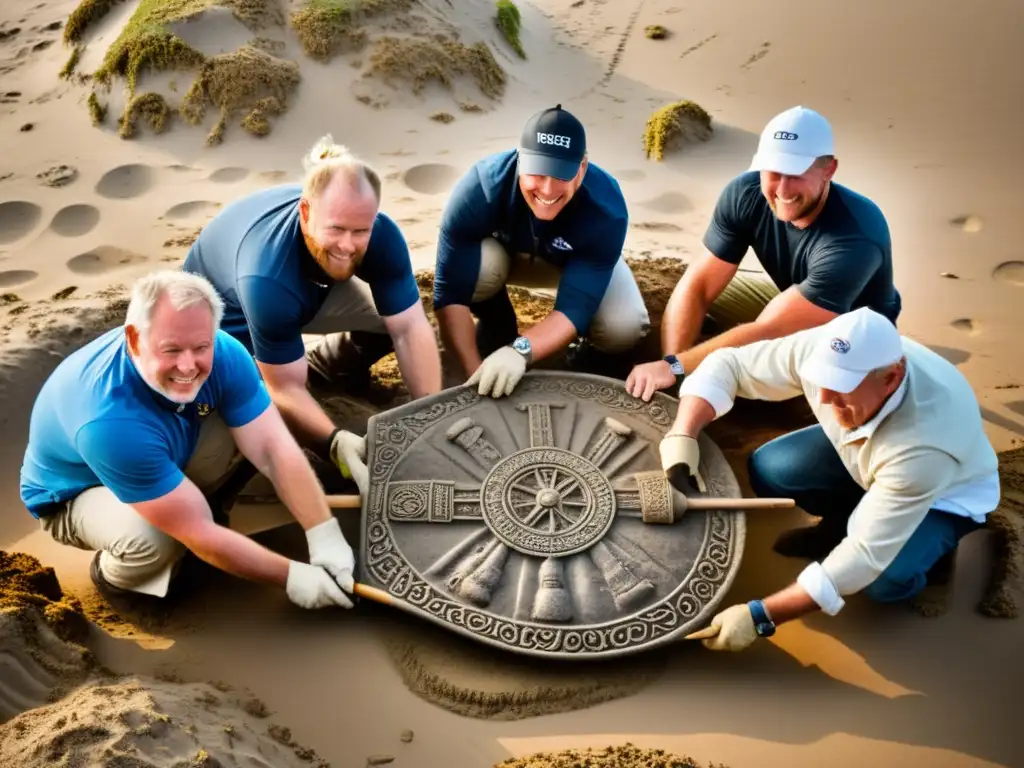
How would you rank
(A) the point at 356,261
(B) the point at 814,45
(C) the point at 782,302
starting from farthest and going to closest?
(B) the point at 814,45
(C) the point at 782,302
(A) the point at 356,261

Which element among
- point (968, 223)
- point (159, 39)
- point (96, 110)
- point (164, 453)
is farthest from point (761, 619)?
point (96, 110)

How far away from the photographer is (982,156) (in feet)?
19.3

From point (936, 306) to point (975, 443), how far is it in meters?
2.07

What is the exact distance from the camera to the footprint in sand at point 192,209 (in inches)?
209

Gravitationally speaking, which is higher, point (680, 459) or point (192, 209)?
point (680, 459)

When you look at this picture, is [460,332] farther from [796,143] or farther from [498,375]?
[796,143]

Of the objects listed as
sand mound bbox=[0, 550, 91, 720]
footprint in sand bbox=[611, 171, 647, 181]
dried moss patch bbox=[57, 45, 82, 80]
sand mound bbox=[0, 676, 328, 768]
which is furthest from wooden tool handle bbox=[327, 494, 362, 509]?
dried moss patch bbox=[57, 45, 82, 80]

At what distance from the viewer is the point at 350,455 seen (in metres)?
3.26

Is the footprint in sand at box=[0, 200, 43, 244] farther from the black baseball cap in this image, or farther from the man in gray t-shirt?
the man in gray t-shirt

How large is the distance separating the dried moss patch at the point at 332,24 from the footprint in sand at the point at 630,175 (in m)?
2.06

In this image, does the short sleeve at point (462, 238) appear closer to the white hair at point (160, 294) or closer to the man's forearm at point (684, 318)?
the man's forearm at point (684, 318)

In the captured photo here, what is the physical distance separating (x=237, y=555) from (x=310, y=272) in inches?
41.7

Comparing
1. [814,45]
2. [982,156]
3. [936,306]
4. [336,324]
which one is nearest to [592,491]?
[336,324]

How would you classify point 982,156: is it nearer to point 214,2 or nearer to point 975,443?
point 975,443
